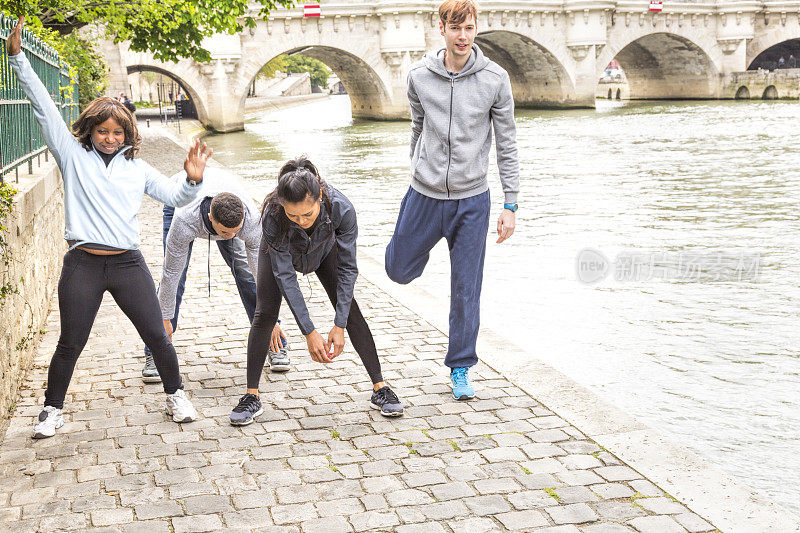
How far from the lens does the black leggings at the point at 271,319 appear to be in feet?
13.4

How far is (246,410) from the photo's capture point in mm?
4223

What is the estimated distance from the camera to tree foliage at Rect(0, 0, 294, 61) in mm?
12594

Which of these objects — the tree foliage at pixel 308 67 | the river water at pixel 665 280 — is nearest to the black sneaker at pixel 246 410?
the river water at pixel 665 280

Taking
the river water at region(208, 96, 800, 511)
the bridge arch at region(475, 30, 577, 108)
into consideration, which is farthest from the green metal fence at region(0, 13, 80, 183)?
the bridge arch at region(475, 30, 577, 108)

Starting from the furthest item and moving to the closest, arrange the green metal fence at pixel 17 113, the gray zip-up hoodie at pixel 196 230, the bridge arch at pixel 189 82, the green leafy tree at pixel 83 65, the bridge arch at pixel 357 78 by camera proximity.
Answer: the bridge arch at pixel 357 78, the bridge arch at pixel 189 82, the green leafy tree at pixel 83 65, the green metal fence at pixel 17 113, the gray zip-up hoodie at pixel 196 230

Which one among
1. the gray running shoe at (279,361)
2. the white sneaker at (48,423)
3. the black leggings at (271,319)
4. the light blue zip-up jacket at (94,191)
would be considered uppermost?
the light blue zip-up jacket at (94,191)

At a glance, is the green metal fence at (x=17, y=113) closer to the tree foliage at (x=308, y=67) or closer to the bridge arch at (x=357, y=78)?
the bridge arch at (x=357, y=78)

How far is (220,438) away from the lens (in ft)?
13.3

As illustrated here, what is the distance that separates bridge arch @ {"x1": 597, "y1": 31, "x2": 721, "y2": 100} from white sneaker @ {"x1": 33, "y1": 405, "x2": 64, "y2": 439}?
41.0 metres

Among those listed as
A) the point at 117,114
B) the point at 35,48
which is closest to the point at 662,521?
the point at 117,114

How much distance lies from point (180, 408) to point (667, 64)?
47.0 metres

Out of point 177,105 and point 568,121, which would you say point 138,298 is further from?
point 177,105

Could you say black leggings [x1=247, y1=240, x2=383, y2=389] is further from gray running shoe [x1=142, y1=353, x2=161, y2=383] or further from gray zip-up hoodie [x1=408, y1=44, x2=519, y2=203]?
gray running shoe [x1=142, y1=353, x2=161, y2=383]

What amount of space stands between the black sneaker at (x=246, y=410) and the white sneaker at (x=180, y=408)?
19cm
